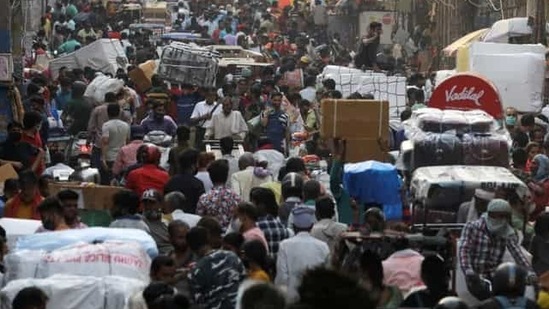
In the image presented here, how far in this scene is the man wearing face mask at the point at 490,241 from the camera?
41.4 ft

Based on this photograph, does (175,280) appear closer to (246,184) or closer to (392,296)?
(392,296)

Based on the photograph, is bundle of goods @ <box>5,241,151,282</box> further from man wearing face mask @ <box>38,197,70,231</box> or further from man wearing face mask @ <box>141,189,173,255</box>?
man wearing face mask @ <box>141,189,173,255</box>

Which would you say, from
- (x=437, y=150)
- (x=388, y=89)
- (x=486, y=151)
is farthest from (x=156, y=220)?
(x=388, y=89)

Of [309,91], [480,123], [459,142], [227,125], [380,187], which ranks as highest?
[480,123]

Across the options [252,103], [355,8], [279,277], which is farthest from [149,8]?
[279,277]

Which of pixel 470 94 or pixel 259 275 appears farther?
pixel 470 94

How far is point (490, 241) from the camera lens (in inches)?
500

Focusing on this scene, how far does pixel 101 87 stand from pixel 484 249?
1384cm

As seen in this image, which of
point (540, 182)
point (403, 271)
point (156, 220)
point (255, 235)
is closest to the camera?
point (403, 271)

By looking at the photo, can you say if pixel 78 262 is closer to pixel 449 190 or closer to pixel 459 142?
pixel 449 190

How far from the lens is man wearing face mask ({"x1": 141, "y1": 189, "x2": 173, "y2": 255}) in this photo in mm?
A: 13208

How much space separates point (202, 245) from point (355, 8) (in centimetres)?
3915

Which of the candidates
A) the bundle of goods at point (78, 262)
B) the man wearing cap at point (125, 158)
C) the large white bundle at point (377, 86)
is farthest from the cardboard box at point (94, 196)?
the large white bundle at point (377, 86)

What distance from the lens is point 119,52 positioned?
33062 mm
